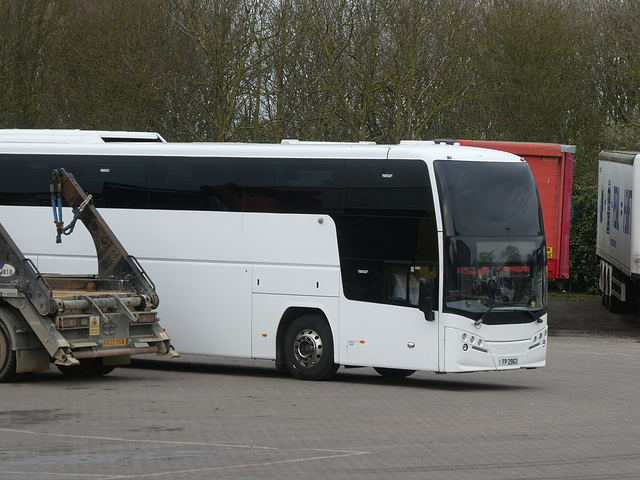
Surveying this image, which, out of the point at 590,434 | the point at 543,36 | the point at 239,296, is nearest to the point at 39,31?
the point at 543,36

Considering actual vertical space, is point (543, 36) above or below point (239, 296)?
above

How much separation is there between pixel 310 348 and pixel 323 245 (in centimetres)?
145

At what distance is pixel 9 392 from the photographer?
15023 mm

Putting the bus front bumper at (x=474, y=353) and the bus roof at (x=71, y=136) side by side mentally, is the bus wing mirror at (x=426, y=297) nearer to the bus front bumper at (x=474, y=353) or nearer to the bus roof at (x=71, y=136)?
the bus front bumper at (x=474, y=353)

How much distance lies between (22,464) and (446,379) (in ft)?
30.3

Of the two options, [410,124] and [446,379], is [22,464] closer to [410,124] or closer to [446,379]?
[446,379]

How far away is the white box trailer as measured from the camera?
24.5m

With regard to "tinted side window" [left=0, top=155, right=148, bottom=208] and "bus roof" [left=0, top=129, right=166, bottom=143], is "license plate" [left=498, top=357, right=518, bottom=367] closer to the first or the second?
"tinted side window" [left=0, top=155, right=148, bottom=208]

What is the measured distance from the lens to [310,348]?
16797 mm

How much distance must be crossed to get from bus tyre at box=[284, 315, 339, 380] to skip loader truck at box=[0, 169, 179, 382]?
167 centimetres

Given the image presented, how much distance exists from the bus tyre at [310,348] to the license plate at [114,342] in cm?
229

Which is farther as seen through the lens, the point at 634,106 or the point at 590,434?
the point at 634,106

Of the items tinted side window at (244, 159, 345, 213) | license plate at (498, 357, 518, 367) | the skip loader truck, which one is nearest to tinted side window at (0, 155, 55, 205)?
the skip loader truck

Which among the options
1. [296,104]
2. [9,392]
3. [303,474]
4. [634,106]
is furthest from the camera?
[634,106]
